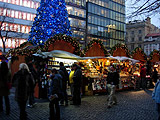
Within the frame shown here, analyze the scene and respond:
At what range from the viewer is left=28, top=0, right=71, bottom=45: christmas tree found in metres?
17.4

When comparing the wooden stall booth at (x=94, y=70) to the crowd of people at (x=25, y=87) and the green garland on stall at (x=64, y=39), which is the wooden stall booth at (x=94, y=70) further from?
the crowd of people at (x=25, y=87)

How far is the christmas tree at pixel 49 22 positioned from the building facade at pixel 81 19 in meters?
17.7

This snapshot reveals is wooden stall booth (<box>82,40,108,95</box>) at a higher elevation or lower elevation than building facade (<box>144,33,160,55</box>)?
lower

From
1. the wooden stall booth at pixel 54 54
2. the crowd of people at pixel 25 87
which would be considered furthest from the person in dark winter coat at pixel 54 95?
the wooden stall booth at pixel 54 54

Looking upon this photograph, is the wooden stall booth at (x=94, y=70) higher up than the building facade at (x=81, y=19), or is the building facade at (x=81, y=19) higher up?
the building facade at (x=81, y=19)

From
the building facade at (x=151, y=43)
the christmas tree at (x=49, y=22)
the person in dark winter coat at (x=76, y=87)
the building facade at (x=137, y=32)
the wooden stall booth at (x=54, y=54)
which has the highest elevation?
the building facade at (x=137, y=32)

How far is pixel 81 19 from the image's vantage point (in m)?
49.3

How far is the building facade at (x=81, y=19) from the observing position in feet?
120

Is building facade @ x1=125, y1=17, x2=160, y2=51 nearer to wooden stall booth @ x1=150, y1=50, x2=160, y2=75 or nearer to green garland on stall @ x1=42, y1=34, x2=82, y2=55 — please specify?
wooden stall booth @ x1=150, y1=50, x2=160, y2=75

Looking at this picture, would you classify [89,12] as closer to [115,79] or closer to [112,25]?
[112,25]

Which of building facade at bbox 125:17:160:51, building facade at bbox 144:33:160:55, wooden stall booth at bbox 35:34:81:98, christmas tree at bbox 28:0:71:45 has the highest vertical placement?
building facade at bbox 125:17:160:51

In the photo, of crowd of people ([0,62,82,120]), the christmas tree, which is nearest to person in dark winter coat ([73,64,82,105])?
crowd of people ([0,62,82,120])

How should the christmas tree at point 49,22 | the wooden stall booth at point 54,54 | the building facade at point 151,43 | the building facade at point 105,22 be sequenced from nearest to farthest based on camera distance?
the wooden stall booth at point 54,54 → the christmas tree at point 49,22 → the building facade at point 105,22 → the building facade at point 151,43

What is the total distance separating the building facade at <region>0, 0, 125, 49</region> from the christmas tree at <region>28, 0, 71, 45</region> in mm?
17657
